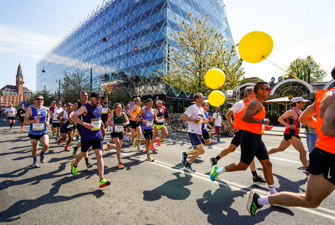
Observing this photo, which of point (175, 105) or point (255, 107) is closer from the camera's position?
point (255, 107)

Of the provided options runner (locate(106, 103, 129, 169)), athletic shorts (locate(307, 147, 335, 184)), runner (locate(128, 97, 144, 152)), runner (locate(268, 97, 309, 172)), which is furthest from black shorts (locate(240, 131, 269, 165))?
runner (locate(128, 97, 144, 152))

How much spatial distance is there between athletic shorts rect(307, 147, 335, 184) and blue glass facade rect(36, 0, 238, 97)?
26.6 meters

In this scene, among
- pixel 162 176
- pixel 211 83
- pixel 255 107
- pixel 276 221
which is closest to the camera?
pixel 276 221

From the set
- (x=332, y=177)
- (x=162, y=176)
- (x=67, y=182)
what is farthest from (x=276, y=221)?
(x=67, y=182)

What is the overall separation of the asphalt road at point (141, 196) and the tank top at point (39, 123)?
1.00 metres

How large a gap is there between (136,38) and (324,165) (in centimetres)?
3738

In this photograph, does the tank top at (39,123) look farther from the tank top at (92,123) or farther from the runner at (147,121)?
the runner at (147,121)

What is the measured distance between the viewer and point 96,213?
2.69m

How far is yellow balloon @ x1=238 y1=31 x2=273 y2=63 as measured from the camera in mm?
4141

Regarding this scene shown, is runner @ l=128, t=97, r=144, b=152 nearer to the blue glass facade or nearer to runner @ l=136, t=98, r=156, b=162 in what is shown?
runner @ l=136, t=98, r=156, b=162

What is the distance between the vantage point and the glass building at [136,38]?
29062 millimetres

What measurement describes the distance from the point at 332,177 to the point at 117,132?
4.76 meters

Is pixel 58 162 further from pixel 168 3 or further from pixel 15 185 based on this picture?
pixel 168 3

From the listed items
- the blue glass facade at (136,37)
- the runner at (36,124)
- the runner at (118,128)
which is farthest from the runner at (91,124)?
the blue glass facade at (136,37)
